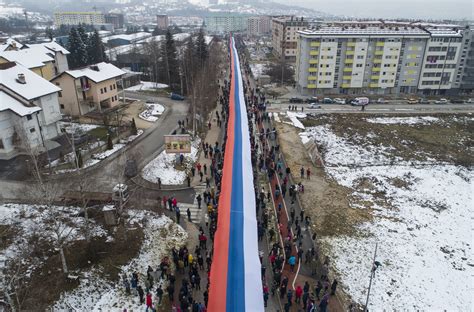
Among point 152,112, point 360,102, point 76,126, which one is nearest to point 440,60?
point 360,102

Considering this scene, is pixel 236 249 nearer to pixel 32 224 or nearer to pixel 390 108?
pixel 32 224

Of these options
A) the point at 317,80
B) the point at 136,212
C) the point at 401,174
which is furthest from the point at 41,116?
the point at 317,80

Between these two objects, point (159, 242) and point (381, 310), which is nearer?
point (381, 310)

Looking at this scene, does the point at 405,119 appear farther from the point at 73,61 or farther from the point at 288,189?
the point at 73,61

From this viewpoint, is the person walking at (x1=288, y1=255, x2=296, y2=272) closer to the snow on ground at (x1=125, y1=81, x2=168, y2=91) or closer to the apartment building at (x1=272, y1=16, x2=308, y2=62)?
the snow on ground at (x1=125, y1=81, x2=168, y2=91)

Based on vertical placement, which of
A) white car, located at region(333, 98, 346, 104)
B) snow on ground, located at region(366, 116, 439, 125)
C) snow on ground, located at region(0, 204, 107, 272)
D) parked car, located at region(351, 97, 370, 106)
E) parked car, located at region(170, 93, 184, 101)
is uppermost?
snow on ground, located at region(0, 204, 107, 272)

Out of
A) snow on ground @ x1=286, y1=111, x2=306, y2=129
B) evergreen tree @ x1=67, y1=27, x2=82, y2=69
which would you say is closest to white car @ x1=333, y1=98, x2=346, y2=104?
snow on ground @ x1=286, y1=111, x2=306, y2=129

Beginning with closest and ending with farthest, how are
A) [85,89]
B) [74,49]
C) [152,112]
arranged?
1. [85,89]
2. [152,112]
3. [74,49]
